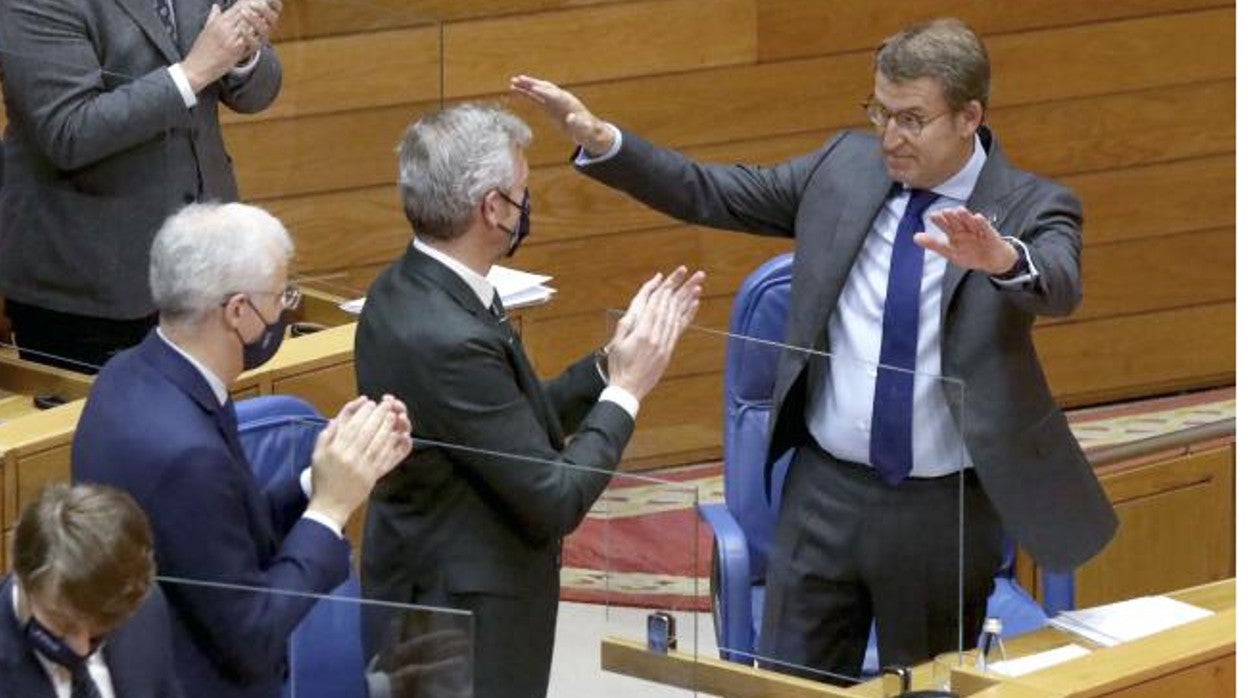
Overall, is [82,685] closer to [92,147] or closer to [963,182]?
[963,182]

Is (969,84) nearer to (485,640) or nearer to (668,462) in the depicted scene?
(668,462)

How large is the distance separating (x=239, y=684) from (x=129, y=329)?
3.68 feet

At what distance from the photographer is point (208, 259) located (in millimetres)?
2584

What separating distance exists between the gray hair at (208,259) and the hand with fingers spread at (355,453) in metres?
0.14

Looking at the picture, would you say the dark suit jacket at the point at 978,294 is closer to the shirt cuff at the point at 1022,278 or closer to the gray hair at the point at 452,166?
the shirt cuff at the point at 1022,278

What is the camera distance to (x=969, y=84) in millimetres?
3064

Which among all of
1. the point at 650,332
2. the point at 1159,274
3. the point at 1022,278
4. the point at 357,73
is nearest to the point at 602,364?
the point at 650,332

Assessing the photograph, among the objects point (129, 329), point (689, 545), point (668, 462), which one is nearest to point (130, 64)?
point (129, 329)

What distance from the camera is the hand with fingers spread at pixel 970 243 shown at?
9.27 feet

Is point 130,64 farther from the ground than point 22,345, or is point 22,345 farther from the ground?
point 130,64

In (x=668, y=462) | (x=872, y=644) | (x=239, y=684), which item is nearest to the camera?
(x=239, y=684)

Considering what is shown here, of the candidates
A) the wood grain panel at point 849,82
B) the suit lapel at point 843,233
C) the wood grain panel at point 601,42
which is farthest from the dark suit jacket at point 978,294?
the wood grain panel at point 849,82

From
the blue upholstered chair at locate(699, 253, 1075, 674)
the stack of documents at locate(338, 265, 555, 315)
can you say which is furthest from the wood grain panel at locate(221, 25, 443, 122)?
the blue upholstered chair at locate(699, 253, 1075, 674)

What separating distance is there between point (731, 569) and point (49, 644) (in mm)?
1078
